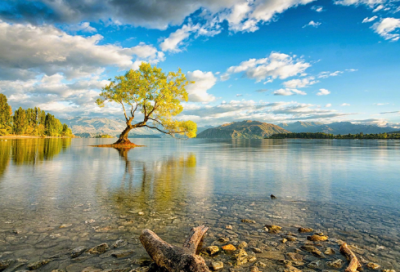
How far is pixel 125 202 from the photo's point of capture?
1151 centimetres

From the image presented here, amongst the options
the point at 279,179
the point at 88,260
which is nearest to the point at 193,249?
the point at 88,260

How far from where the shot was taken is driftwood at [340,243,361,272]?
19.2 ft

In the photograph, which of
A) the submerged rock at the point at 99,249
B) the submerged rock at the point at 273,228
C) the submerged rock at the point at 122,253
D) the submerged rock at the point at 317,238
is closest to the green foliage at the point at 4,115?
the submerged rock at the point at 99,249

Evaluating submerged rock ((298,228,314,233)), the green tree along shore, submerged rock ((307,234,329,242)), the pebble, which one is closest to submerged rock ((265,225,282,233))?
submerged rock ((298,228,314,233))

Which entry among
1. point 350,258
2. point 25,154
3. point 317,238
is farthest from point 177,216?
point 25,154

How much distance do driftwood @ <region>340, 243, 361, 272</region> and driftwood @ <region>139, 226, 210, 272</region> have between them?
3873mm

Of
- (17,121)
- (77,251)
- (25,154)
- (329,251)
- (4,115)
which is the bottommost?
(329,251)

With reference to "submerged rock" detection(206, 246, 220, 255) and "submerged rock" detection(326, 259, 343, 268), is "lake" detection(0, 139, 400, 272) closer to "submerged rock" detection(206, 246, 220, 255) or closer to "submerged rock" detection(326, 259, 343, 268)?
"submerged rock" detection(326, 259, 343, 268)

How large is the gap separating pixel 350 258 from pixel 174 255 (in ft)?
16.6

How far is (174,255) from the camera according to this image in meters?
5.71

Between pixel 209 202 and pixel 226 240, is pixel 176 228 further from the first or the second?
pixel 209 202

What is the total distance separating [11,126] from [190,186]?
217285mm

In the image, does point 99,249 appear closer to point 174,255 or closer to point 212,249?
point 174,255

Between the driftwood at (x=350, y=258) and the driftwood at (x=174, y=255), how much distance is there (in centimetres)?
387
